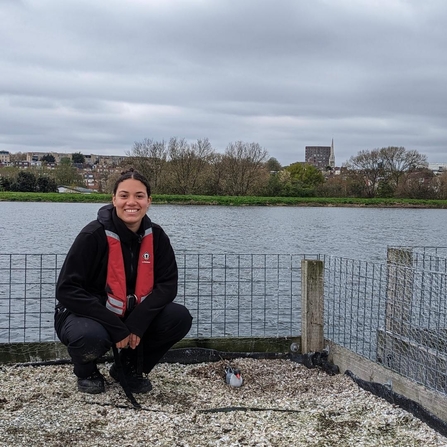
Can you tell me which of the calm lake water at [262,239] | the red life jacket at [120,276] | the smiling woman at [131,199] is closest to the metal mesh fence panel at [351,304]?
the red life jacket at [120,276]

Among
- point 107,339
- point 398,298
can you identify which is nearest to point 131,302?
point 107,339

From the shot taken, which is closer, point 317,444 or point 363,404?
point 317,444

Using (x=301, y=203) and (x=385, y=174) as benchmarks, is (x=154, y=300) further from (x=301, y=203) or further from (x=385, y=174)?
(x=385, y=174)

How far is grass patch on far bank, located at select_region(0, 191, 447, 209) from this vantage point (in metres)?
64.8

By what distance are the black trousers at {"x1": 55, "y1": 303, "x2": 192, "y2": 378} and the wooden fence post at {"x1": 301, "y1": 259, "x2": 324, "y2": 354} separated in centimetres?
147

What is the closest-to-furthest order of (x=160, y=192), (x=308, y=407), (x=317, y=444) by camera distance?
(x=317, y=444)
(x=308, y=407)
(x=160, y=192)

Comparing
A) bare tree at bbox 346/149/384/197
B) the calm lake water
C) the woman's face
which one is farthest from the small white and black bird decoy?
bare tree at bbox 346/149/384/197

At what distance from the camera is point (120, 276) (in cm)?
485

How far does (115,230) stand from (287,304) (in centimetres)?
674

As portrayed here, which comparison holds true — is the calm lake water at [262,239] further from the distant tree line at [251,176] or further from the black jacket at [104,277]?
the distant tree line at [251,176]

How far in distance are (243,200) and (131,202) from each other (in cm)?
6198

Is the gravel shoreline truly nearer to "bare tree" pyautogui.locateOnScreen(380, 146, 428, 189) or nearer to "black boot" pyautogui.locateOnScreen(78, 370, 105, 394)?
"black boot" pyautogui.locateOnScreen(78, 370, 105, 394)

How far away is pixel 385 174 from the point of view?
77938 mm

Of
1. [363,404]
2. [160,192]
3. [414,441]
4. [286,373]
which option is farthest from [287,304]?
[160,192]
